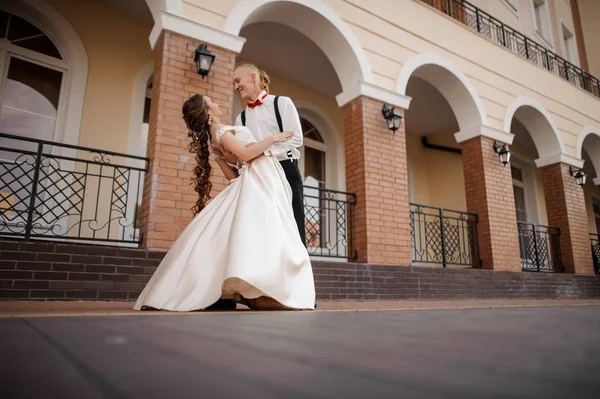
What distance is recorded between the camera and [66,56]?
574 centimetres

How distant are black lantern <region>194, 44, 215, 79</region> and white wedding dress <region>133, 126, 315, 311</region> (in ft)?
7.20

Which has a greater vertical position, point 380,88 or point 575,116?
point 575,116

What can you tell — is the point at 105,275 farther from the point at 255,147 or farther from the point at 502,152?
the point at 502,152

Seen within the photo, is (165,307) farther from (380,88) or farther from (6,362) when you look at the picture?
(380,88)

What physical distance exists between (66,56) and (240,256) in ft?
16.6

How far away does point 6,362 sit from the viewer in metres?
0.39

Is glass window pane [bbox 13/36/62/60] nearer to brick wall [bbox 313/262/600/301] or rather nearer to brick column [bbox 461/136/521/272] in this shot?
brick wall [bbox 313/262/600/301]

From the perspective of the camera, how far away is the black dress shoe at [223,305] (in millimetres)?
2553

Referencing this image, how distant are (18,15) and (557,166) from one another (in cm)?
1040

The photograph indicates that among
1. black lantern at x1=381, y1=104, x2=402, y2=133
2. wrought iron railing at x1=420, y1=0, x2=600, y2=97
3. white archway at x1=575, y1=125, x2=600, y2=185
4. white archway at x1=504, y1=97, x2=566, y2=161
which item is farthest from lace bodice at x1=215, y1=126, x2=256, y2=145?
white archway at x1=575, y1=125, x2=600, y2=185

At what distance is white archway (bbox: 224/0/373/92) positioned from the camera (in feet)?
18.5

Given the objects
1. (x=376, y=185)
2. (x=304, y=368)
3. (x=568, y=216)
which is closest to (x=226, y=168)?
(x=304, y=368)

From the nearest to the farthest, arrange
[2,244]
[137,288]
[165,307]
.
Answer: [165,307]
[2,244]
[137,288]

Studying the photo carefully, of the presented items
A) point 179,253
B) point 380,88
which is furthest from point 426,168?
point 179,253
